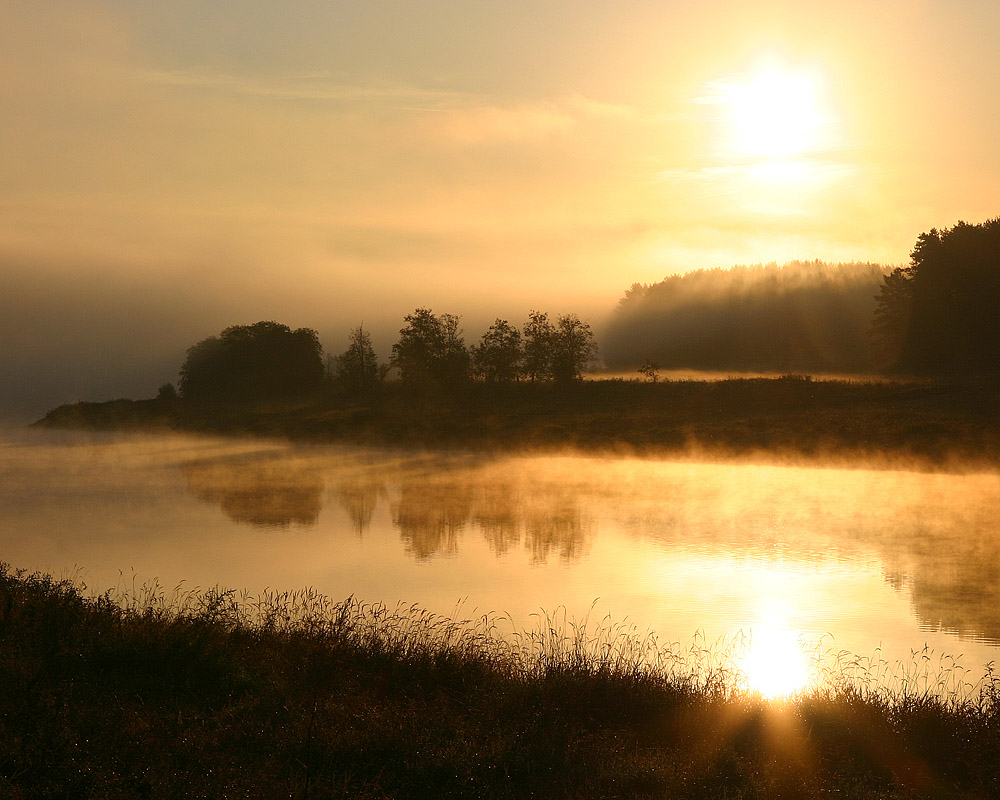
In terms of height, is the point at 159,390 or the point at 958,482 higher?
the point at 159,390

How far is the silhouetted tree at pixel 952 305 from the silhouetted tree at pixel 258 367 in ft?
184

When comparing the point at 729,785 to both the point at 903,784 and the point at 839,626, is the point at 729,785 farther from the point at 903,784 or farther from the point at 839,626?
the point at 839,626

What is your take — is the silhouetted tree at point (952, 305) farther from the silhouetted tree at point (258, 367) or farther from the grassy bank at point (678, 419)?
the silhouetted tree at point (258, 367)

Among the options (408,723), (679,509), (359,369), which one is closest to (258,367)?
(359,369)

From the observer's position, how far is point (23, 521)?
25047mm

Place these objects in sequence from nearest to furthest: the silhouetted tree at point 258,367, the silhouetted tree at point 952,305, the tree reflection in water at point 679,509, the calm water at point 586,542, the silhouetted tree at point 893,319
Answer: the calm water at point 586,542, the tree reflection in water at point 679,509, the silhouetted tree at point 952,305, the silhouetted tree at point 893,319, the silhouetted tree at point 258,367

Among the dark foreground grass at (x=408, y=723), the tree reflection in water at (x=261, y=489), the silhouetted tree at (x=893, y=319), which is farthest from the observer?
the silhouetted tree at (x=893, y=319)

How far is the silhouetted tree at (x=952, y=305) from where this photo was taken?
67688mm

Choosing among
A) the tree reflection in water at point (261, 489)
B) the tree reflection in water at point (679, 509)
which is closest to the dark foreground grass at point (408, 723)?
the tree reflection in water at point (679, 509)

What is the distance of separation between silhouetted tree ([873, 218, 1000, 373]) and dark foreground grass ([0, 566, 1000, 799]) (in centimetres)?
6317

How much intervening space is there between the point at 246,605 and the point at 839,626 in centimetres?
923

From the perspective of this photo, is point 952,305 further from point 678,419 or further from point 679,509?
point 679,509

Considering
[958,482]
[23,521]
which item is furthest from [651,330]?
[23,521]

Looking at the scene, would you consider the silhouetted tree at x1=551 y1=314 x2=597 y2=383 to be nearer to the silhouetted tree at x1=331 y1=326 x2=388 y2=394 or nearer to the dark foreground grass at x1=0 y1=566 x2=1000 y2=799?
the silhouetted tree at x1=331 y1=326 x2=388 y2=394
